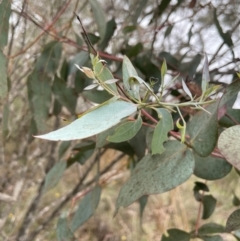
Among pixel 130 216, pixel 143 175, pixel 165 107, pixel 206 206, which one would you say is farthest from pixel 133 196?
pixel 130 216

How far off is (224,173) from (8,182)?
99cm

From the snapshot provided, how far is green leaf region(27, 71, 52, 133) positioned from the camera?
85cm

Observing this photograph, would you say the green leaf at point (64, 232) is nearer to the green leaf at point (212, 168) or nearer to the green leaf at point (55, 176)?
the green leaf at point (55, 176)

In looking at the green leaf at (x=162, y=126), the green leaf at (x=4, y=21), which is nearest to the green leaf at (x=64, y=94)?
the green leaf at (x=4, y=21)

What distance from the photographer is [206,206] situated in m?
0.86

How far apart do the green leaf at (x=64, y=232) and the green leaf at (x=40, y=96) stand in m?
0.17

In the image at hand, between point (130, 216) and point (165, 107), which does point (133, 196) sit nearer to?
point (165, 107)

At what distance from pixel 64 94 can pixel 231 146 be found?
1.64ft

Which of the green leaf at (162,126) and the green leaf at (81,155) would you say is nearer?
the green leaf at (162,126)

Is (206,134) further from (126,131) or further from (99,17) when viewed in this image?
(99,17)

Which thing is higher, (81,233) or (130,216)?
(81,233)

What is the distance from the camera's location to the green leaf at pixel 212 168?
2.00ft

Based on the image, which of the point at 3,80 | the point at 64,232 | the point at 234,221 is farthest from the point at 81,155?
the point at 234,221

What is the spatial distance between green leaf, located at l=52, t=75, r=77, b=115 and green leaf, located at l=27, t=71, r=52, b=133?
0.01 m
